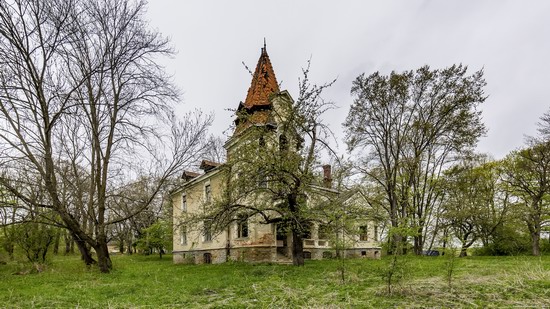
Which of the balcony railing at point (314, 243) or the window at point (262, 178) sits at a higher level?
the window at point (262, 178)

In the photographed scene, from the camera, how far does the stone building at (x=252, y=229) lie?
53.0 ft

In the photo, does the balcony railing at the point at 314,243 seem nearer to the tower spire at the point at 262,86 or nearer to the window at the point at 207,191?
the window at the point at 207,191

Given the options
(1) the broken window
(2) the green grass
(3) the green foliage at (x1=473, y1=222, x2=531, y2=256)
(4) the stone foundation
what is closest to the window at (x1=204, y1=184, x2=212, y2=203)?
(4) the stone foundation

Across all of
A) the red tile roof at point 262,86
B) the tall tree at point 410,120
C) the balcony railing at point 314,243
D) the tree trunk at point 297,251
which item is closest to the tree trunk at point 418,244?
the tall tree at point 410,120

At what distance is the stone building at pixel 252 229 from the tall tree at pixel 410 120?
11.0 feet

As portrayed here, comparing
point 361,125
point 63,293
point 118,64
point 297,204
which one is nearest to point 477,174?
point 361,125

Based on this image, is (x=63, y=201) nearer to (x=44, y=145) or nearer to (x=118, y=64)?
(x=44, y=145)

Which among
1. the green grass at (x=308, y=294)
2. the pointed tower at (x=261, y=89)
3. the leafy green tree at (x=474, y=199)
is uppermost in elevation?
the pointed tower at (x=261, y=89)

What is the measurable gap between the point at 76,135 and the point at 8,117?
12.2 ft

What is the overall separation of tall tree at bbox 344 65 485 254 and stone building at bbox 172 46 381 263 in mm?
3344

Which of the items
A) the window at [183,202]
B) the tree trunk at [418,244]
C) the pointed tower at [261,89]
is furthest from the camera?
the window at [183,202]

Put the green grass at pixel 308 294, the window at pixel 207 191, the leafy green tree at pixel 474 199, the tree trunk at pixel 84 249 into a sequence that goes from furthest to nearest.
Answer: the leafy green tree at pixel 474 199 → the window at pixel 207 191 → the tree trunk at pixel 84 249 → the green grass at pixel 308 294

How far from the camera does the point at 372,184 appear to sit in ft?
92.9

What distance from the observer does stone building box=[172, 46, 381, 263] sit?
16141 mm
